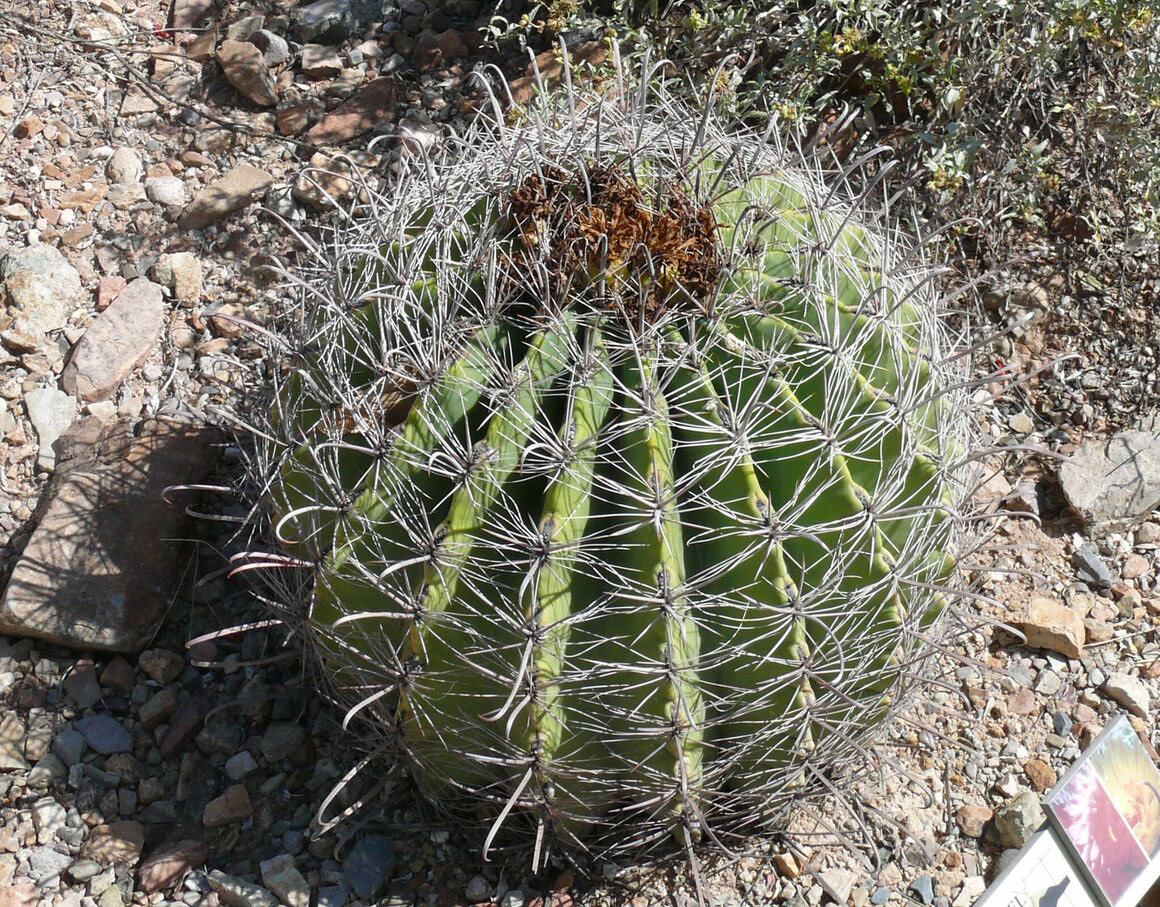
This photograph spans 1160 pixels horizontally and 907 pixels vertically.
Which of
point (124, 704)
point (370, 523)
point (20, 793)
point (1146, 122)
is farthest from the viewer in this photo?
point (1146, 122)

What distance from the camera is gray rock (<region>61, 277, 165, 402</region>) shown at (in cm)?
319

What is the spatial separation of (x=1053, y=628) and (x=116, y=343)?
272 cm

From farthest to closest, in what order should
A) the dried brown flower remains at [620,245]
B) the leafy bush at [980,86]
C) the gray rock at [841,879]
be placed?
1. the leafy bush at [980,86]
2. the gray rock at [841,879]
3. the dried brown flower remains at [620,245]

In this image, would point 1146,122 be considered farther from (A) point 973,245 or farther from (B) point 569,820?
(B) point 569,820

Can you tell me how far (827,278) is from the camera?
2.24 meters

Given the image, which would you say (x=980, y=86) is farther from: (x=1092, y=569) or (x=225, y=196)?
(x=225, y=196)

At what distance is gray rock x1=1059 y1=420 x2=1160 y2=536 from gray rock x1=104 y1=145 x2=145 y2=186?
302 cm

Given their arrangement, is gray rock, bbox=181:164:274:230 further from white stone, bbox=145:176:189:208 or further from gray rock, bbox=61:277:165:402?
gray rock, bbox=61:277:165:402

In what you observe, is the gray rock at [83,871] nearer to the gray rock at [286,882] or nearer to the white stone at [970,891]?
the gray rock at [286,882]

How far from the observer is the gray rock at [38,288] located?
3236 millimetres

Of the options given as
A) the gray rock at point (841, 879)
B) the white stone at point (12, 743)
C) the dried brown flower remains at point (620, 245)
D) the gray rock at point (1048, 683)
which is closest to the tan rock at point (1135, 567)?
the gray rock at point (1048, 683)

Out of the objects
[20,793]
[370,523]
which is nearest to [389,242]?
[370,523]

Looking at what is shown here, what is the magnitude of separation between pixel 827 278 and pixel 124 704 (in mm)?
1927

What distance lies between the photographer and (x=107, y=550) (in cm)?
281
